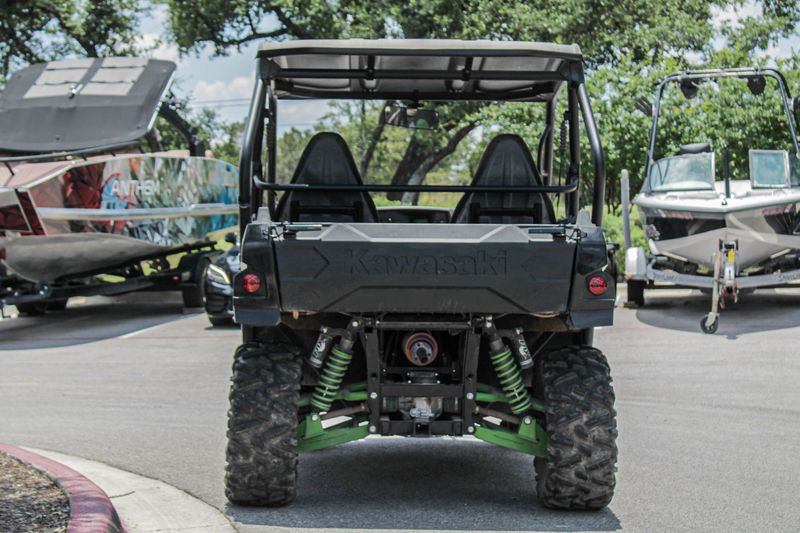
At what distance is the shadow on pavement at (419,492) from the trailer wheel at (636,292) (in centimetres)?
811

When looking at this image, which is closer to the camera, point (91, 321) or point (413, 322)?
point (413, 322)

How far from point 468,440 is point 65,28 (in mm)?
22506

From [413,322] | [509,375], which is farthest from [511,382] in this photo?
[413,322]

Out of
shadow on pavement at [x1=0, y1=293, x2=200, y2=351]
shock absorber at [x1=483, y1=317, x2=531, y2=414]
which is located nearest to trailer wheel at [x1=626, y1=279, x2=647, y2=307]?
shadow on pavement at [x1=0, y1=293, x2=200, y2=351]

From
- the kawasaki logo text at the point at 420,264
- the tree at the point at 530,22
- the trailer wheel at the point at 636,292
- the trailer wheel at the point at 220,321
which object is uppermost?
the tree at the point at 530,22

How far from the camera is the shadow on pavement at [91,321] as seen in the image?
15.1 metres

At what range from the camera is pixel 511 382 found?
6.25m

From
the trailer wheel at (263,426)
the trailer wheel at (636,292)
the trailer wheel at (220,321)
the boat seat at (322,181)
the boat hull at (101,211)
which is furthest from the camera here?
the trailer wheel at (636,292)

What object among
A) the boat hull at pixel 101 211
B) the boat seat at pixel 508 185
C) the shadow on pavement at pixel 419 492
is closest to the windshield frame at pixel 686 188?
the boat hull at pixel 101 211

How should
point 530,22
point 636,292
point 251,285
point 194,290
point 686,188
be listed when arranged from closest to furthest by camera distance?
1. point 251,285
2. point 686,188
3. point 636,292
4. point 194,290
5. point 530,22

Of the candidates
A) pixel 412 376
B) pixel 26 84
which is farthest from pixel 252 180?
pixel 26 84

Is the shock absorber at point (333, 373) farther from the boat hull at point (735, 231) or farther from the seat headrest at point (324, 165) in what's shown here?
the boat hull at point (735, 231)

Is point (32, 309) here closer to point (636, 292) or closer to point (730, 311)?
point (636, 292)

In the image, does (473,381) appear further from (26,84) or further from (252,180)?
(26,84)
